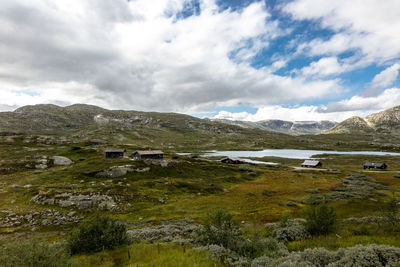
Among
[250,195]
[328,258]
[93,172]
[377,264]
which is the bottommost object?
[250,195]

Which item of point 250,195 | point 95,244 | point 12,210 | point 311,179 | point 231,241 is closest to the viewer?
point 231,241

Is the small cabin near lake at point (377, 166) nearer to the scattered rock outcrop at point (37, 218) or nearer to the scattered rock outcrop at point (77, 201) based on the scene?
the scattered rock outcrop at point (77, 201)

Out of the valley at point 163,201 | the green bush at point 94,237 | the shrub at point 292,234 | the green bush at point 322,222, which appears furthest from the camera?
Result: the green bush at point 94,237

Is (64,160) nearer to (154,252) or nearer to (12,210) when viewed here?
(12,210)

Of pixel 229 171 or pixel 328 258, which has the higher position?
pixel 328 258

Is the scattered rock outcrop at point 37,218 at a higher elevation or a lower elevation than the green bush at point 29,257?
lower

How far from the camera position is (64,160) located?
353 feet

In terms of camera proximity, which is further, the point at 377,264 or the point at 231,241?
the point at 231,241

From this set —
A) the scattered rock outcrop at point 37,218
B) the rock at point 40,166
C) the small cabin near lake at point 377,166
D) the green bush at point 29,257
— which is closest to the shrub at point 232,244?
the green bush at point 29,257

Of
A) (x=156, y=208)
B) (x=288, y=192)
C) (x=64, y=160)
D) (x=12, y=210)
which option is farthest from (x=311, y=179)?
(x=64, y=160)

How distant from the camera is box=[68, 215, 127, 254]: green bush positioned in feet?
84.0

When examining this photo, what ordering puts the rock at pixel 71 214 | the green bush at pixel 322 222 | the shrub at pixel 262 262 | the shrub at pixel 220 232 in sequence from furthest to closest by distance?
1. the rock at pixel 71 214
2. the green bush at pixel 322 222
3. the shrub at pixel 220 232
4. the shrub at pixel 262 262

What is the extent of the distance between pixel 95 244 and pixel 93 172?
226ft

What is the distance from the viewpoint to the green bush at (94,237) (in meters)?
25.6
